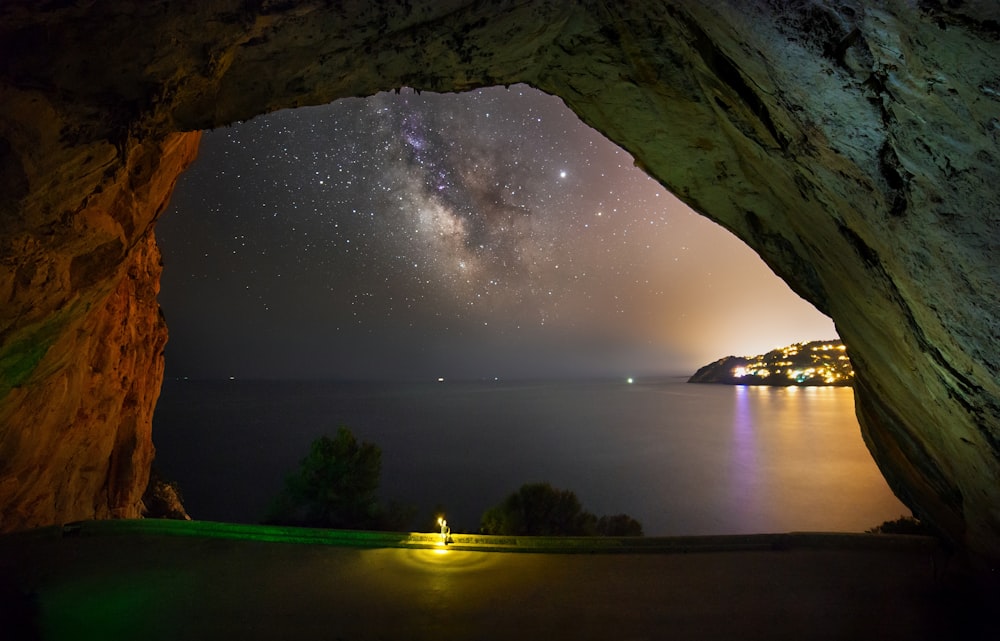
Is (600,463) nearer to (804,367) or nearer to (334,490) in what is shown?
(334,490)

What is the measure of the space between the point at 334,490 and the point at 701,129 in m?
24.6

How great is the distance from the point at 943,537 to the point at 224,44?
1154 centimetres

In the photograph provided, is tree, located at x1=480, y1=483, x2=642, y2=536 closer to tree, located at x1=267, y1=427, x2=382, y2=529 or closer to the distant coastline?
tree, located at x1=267, y1=427, x2=382, y2=529

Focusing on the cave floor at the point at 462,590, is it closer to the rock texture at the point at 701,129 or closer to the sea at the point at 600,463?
the rock texture at the point at 701,129

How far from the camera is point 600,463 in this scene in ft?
219

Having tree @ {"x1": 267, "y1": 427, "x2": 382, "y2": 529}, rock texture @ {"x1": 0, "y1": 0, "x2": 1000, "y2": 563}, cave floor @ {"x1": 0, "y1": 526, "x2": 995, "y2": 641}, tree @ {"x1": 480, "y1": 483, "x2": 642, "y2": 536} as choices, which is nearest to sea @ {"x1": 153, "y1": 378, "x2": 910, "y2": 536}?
tree @ {"x1": 480, "y1": 483, "x2": 642, "y2": 536}

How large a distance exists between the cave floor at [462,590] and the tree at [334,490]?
17.8 m

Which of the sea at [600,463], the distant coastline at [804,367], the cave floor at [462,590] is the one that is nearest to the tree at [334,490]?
the sea at [600,463]

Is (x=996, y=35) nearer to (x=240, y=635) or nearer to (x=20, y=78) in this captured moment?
(x=240, y=635)

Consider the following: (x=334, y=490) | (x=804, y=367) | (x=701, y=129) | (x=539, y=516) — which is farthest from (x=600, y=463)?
(x=804, y=367)

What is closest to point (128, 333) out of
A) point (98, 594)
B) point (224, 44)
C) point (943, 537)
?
point (98, 594)

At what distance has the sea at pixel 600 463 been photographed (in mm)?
Answer: 44188

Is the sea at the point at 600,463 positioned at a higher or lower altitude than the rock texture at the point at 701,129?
lower

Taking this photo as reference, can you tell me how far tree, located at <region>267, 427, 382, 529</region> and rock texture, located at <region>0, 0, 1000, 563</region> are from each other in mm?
17295
